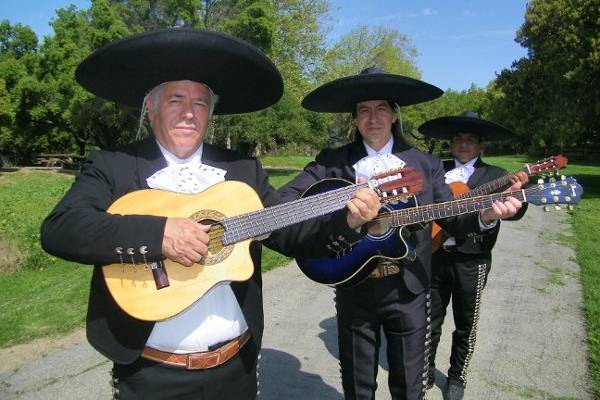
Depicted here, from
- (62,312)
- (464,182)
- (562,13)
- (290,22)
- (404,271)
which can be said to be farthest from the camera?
(290,22)

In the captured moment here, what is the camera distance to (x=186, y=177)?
228cm

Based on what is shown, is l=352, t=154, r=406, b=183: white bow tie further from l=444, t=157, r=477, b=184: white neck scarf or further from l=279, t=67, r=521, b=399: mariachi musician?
l=444, t=157, r=477, b=184: white neck scarf

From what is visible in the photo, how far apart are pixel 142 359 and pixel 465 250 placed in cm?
301

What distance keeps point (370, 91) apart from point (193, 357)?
2194 mm

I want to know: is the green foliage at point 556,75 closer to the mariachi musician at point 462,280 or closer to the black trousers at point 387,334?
the mariachi musician at point 462,280

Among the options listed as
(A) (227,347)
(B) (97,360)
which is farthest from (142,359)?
(B) (97,360)

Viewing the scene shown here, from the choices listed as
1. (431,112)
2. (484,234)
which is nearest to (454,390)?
(484,234)

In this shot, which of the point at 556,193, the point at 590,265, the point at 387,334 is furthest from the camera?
the point at 590,265

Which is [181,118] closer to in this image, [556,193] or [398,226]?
[398,226]

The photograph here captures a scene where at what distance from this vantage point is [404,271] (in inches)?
121

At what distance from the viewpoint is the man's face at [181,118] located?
2268mm

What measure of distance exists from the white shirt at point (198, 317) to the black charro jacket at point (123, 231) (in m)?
0.05

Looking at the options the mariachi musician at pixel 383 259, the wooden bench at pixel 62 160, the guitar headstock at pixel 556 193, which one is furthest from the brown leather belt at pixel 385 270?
the wooden bench at pixel 62 160

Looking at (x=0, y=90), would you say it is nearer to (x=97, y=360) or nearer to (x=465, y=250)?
(x=97, y=360)
